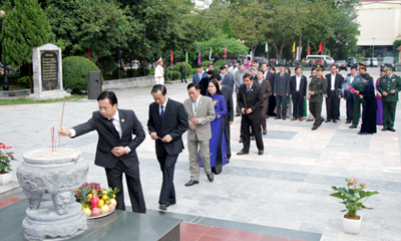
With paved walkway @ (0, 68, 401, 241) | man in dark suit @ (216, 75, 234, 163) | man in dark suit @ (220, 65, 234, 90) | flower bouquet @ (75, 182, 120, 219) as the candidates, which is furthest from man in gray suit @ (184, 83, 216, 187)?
man in dark suit @ (220, 65, 234, 90)

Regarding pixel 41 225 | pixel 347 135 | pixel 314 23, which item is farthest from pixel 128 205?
pixel 314 23

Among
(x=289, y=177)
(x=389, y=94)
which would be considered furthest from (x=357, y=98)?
(x=289, y=177)

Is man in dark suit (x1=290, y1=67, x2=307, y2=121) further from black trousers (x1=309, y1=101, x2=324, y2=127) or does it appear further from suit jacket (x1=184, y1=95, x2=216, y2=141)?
suit jacket (x1=184, y1=95, x2=216, y2=141)

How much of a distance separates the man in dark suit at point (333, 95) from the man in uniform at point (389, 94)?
61.0 inches

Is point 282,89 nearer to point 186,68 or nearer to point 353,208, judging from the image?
point 353,208

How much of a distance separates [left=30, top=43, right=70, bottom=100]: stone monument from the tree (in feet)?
1.38

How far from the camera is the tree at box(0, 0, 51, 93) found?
53.7ft

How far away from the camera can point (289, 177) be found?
7.00 metres

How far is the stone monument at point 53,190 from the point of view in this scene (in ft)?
10.6

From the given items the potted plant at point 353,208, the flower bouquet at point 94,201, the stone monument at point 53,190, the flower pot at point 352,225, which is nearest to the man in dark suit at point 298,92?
the potted plant at point 353,208

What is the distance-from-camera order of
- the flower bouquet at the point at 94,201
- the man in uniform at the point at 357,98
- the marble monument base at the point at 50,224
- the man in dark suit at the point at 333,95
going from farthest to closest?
the man in dark suit at the point at 333,95 < the man in uniform at the point at 357,98 < the flower bouquet at the point at 94,201 < the marble monument base at the point at 50,224

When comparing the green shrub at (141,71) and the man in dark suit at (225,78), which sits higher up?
the green shrub at (141,71)

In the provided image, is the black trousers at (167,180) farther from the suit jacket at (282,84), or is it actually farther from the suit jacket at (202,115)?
the suit jacket at (282,84)

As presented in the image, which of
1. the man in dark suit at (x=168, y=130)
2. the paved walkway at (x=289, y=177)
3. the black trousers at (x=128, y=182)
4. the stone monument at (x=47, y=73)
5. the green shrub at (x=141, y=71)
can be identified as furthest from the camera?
the green shrub at (x=141, y=71)
